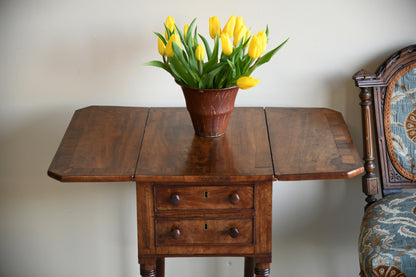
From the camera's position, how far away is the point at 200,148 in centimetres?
174

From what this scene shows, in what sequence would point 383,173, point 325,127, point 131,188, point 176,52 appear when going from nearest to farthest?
point 176,52
point 325,127
point 383,173
point 131,188

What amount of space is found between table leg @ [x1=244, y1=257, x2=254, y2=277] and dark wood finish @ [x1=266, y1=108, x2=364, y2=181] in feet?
1.88

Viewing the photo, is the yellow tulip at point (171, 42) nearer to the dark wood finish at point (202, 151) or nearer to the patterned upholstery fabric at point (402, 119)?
the dark wood finish at point (202, 151)

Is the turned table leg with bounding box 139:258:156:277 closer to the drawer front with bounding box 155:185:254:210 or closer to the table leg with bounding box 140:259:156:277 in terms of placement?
the table leg with bounding box 140:259:156:277

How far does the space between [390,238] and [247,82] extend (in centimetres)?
66

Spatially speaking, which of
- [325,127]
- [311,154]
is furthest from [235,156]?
[325,127]

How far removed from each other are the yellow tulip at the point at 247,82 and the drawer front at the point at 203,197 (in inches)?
11.6

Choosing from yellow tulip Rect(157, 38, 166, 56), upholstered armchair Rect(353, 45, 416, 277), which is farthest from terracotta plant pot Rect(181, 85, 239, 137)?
upholstered armchair Rect(353, 45, 416, 277)

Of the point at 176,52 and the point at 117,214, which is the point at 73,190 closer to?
the point at 117,214

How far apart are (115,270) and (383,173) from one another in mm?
1162

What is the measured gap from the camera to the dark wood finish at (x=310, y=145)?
160cm

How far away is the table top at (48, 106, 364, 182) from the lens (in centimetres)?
160

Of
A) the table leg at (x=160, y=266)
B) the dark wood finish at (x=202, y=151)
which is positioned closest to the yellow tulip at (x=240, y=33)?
the dark wood finish at (x=202, y=151)

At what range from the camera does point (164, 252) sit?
5.59 feet
